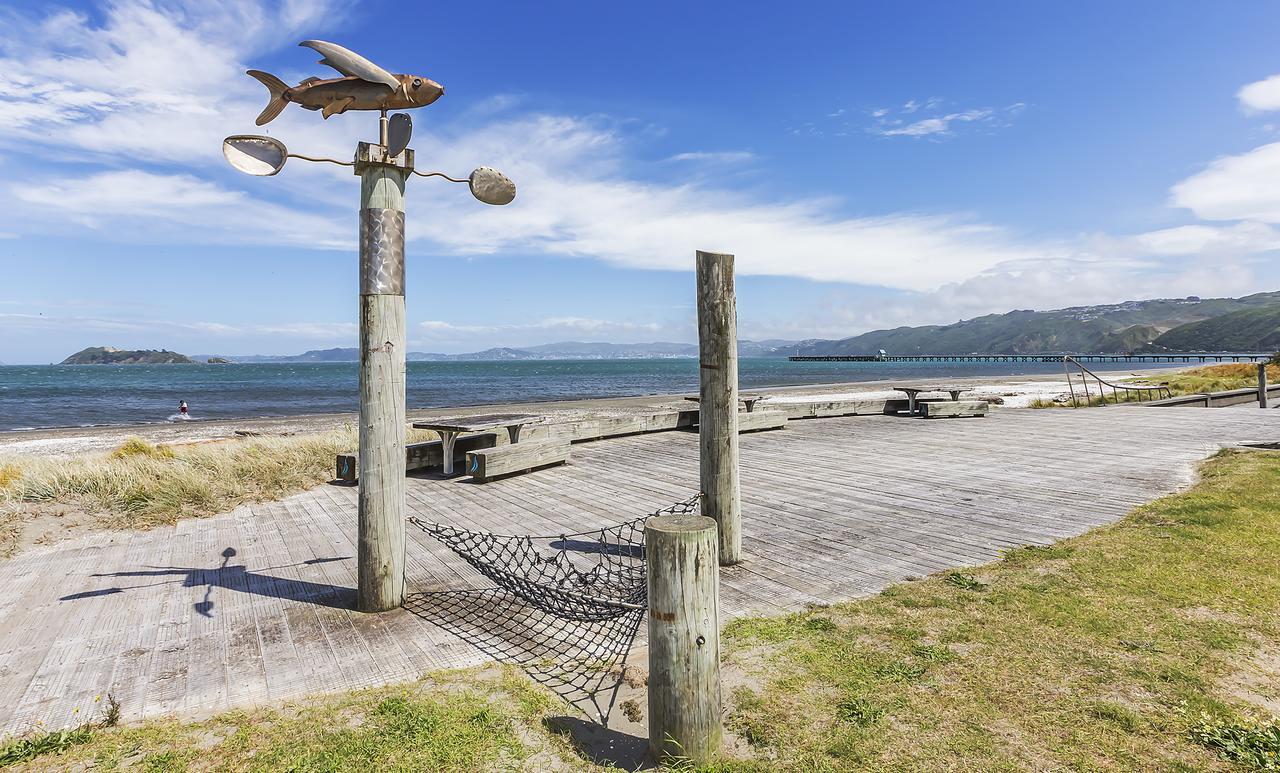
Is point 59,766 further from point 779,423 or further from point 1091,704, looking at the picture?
point 779,423

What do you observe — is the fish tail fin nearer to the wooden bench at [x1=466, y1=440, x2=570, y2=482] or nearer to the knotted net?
the knotted net

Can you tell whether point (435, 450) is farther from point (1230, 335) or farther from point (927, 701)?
point (1230, 335)

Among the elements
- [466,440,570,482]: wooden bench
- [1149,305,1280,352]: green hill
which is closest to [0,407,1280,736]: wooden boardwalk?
[466,440,570,482]: wooden bench

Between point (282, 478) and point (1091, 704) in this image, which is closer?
point (1091, 704)

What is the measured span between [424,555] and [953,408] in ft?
44.8

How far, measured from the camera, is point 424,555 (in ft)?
17.8

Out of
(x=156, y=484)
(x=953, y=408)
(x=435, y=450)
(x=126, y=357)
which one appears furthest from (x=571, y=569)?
(x=126, y=357)

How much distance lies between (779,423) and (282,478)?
30.3 feet

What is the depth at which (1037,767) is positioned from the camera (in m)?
2.43

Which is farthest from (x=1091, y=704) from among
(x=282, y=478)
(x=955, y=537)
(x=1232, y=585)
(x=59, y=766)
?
(x=282, y=478)

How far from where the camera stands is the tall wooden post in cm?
409

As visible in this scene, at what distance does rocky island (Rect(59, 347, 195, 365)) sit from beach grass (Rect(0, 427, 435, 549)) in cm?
19982

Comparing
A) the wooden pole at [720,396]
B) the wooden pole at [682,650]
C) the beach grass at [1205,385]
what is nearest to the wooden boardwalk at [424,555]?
the wooden pole at [720,396]

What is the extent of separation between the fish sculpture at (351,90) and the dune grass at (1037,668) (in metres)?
4.20
